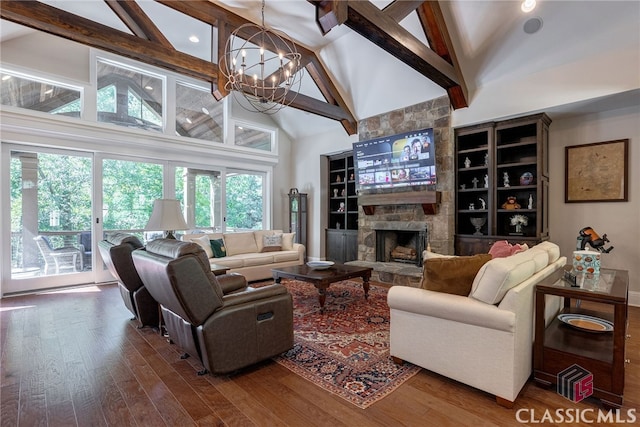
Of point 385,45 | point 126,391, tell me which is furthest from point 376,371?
point 385,45

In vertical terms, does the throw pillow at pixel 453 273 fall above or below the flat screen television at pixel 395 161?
below

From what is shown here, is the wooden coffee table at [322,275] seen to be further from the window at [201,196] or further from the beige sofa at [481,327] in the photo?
the window at [201,196]

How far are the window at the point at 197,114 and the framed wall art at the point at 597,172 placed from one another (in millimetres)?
6335

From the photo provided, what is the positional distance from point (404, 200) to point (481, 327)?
3629 mm

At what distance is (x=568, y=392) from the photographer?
1.96 m

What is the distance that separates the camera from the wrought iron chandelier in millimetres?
3200

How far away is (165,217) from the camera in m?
3.55

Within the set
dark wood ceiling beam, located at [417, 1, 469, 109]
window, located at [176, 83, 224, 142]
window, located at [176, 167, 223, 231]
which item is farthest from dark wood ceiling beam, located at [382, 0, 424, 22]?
window, located at [176, 167, 223, 231]

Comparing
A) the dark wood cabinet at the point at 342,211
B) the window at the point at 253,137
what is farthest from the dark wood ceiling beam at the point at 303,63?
the window at the point at 253,137

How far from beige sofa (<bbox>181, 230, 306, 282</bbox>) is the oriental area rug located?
1215mm

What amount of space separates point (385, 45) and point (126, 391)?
4.03m

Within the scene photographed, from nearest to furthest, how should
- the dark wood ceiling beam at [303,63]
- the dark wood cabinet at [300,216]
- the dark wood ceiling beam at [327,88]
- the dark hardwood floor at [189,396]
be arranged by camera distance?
1. the dark hardwood floor at [189,396]
2. the dark wood ceiling beam at [303,63]
3. the dark wood ceiling beam at [327,88]
4. the dark wood cabinet at [300,216]

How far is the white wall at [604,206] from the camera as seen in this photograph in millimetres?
3914

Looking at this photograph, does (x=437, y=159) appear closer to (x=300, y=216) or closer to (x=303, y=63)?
(x=303, y=63)
